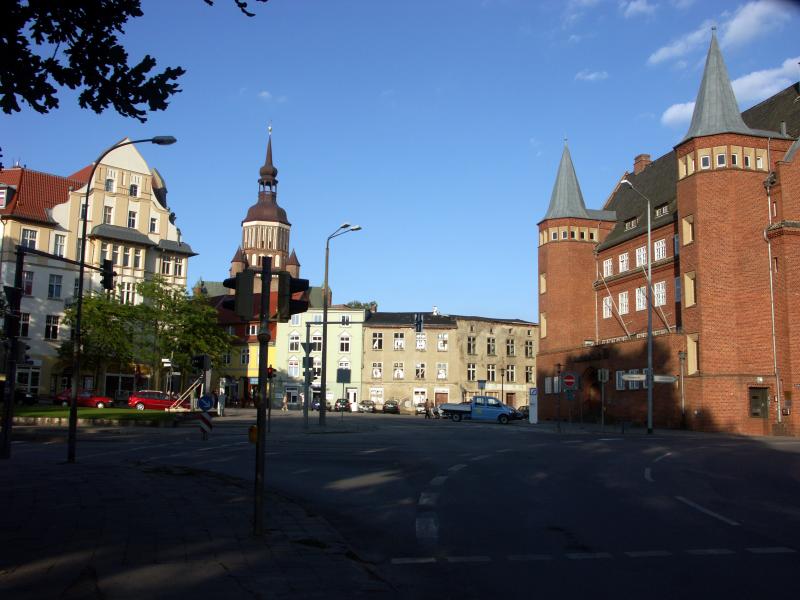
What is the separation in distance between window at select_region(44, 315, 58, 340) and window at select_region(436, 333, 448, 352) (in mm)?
39109

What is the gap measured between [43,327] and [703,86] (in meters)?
52.8

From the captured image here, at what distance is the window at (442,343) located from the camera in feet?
275

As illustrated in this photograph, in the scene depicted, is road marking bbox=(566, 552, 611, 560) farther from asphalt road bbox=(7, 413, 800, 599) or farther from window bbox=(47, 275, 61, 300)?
window bbox=(47, 275, 61, 300)

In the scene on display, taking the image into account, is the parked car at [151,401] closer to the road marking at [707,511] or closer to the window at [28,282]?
the window at [28,282]

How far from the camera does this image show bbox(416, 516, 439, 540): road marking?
9.01m

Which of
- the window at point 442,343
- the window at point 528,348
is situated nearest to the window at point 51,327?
the window at point 442,343

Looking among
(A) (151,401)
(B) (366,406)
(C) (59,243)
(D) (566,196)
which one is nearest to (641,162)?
(D) (566,196)

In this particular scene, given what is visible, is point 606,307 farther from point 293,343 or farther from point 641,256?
point 293,343

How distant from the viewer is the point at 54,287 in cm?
6344

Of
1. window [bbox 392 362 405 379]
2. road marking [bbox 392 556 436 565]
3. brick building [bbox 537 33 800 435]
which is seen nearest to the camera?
road marking [bbox 392 556 436 565]

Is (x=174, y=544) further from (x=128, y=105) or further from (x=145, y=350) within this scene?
(x=145, y=350)

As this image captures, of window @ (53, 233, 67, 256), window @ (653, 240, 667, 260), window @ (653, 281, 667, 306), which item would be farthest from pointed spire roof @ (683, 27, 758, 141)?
window @ (53, 233, 67, 256)

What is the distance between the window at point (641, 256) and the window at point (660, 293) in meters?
3.14

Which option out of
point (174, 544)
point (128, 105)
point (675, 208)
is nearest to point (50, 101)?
point (128, 105)
